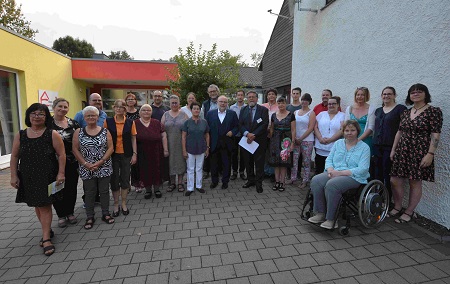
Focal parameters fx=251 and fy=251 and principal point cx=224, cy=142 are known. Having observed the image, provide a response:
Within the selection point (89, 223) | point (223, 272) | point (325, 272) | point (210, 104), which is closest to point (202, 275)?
point (223, 272)

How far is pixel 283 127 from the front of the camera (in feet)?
16.0

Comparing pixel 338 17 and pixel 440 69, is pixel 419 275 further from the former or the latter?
pixel 338 17

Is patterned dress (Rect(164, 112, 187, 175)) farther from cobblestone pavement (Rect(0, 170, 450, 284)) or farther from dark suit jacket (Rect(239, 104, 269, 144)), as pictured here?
dark suit jacket (Rect(239, 104, 269, 144))

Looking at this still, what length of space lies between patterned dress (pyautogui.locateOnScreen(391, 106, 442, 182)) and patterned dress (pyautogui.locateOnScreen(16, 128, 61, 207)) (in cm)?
453

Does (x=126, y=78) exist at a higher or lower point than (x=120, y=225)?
higher

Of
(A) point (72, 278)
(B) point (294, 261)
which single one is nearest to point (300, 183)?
(B) point (294, 261)

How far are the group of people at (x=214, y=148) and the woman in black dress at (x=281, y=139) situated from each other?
0.02 meters

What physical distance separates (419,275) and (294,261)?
1.20m

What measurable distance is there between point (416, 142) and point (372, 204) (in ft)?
3.37

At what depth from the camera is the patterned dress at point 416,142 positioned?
319cm

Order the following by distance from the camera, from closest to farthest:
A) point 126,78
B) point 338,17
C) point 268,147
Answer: point 268,147, point 338,17, point 126,78

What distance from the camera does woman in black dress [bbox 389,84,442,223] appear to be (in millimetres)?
3194

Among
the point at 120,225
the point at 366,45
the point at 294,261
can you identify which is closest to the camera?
the point at 294,261

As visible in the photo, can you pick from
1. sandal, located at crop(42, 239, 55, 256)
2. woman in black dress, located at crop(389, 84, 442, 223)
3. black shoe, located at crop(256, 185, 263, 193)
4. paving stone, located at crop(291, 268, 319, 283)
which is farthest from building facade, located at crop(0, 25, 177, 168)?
woman in black dress, located at crop(389, 84, 442, 223)
